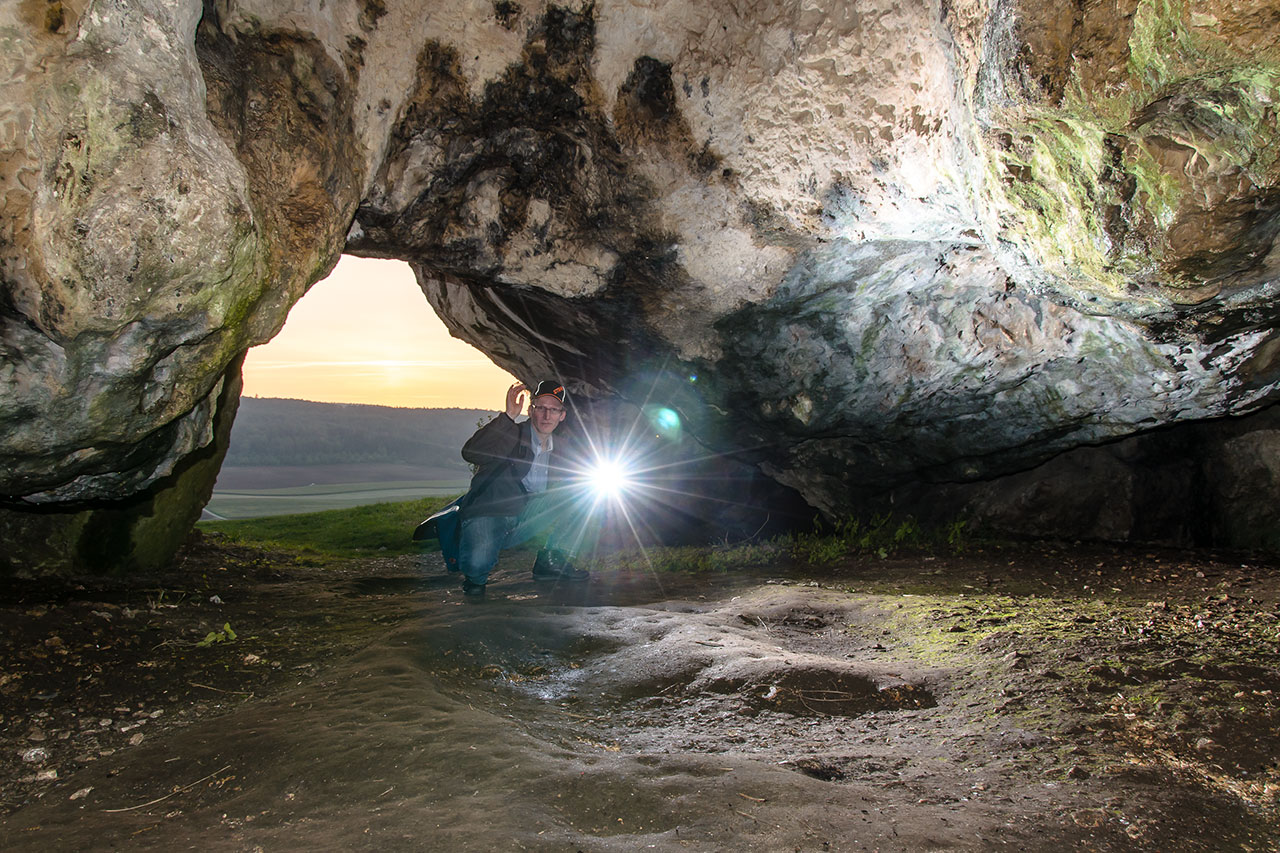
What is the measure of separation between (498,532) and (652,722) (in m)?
3.28

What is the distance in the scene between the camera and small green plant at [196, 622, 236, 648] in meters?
4.02

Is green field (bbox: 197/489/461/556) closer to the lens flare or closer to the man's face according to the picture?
the lens flare

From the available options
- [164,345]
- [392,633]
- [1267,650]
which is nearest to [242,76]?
[164,345]

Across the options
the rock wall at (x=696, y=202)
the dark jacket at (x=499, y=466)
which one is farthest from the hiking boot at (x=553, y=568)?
the rock wall at (x=696, y=202)

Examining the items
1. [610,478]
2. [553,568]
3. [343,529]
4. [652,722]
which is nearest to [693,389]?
[610,478]

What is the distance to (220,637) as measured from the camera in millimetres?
4129

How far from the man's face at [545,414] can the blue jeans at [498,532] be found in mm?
658

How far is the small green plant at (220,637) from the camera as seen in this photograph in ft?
13.2

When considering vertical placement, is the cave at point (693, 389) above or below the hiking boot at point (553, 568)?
above

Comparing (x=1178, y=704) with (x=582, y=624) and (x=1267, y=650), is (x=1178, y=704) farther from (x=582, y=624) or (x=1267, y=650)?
(x=582, y=624)

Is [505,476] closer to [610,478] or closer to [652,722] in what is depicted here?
[610,478]

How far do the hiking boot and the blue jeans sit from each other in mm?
100

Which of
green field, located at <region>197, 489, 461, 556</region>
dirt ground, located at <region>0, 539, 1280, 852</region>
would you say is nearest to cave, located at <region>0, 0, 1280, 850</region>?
dirt ground, located at <region>0, 539, 1280, 852</region>

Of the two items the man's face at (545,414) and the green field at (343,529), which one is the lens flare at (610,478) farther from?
the green field at (343,529)
